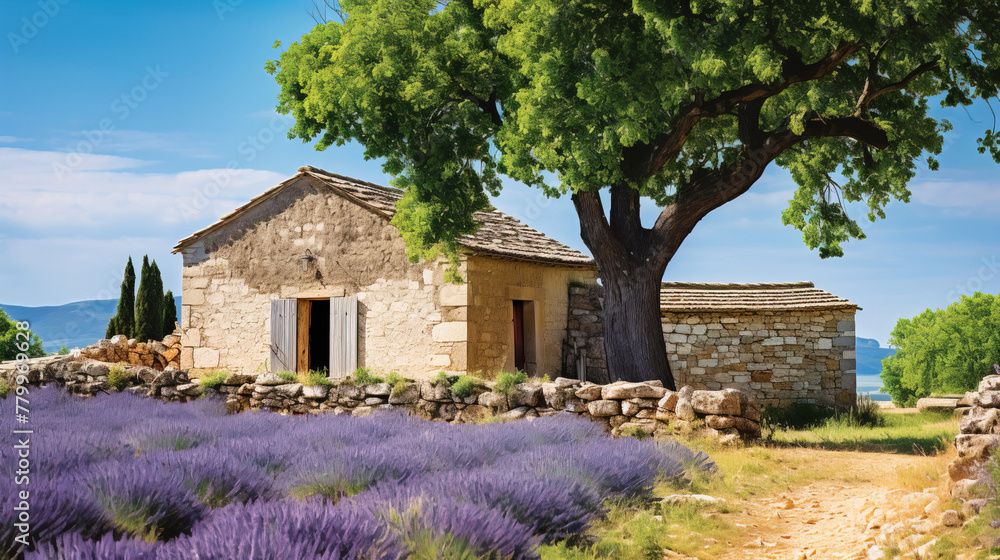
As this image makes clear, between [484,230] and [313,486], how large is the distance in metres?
9.74

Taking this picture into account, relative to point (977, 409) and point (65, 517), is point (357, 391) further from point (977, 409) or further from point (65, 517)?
point (977, 409)

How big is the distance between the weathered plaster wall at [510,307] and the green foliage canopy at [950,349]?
1662 cm

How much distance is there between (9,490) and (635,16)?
8.85 metres

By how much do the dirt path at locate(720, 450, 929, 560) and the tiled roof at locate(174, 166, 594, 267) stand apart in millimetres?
6675

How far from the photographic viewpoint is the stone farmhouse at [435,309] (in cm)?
1209

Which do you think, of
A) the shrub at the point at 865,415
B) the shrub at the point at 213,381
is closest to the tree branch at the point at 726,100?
the shrub at the point at 865,415

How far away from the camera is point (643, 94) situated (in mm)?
8766

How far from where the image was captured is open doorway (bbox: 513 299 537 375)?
13.7 m

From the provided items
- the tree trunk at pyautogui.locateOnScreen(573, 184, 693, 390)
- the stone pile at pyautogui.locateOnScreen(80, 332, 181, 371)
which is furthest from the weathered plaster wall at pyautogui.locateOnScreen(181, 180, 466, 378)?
the stone pile at pyautogui.locateOnScreen(80, 332, 181, 371)

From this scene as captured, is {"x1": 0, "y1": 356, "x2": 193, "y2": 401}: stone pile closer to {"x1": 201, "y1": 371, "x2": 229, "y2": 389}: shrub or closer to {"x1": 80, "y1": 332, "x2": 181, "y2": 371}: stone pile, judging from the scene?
{"x1": 201, "y1": 371, "x2": 229, "y2": 389}: shrub

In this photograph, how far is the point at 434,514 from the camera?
353 centimetres

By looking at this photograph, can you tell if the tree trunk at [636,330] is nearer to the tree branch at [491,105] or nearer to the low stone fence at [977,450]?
the tree branch at [491,105]

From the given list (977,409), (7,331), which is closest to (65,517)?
(977,409)

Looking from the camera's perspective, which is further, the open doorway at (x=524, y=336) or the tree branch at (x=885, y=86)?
the open doorway at (x=524, y=336)
